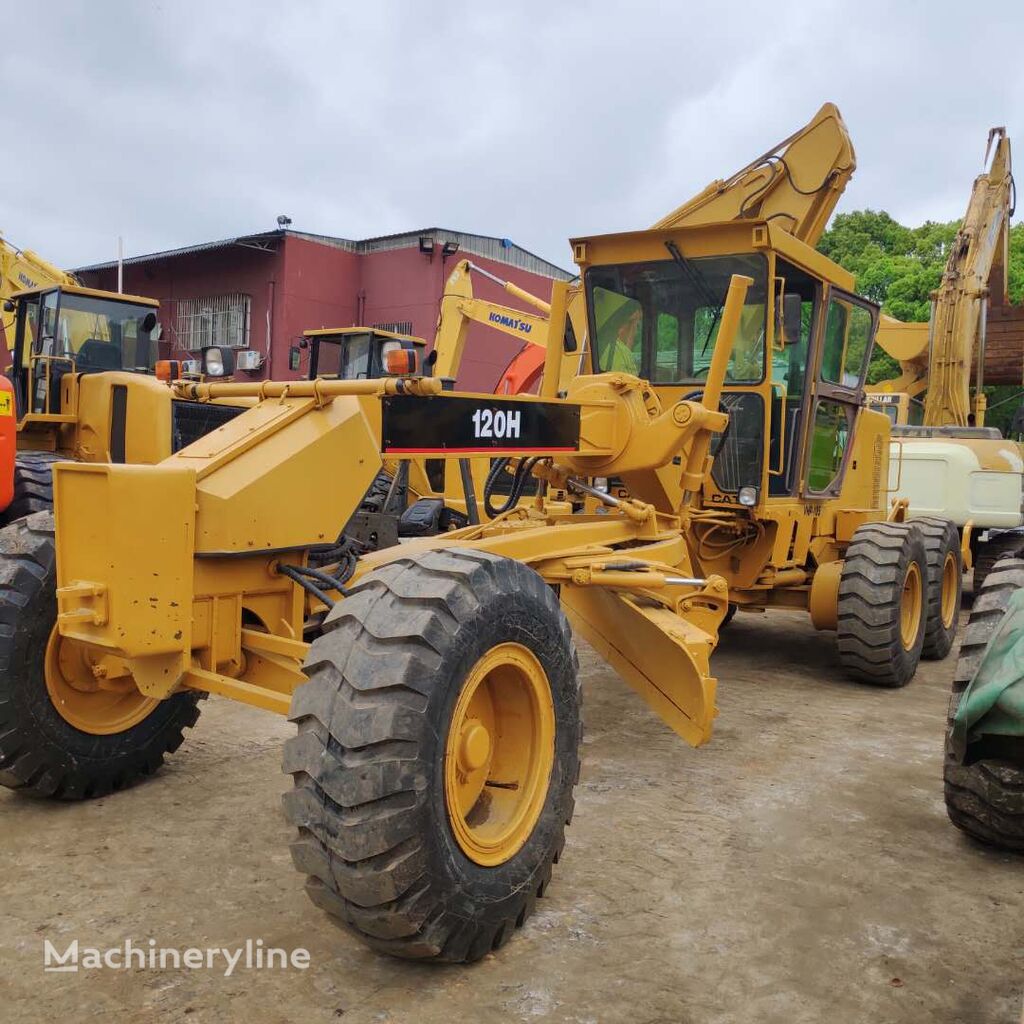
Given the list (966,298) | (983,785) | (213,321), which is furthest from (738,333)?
(213,321)

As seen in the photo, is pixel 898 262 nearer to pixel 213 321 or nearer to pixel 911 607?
pixel 213 321

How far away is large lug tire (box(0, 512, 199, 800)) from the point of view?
3.69 m

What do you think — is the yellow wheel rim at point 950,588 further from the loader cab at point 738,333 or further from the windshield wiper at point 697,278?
the windshield wiper at point 697,278

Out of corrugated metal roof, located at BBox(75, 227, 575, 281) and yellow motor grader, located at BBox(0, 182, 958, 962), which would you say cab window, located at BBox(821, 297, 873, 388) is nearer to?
yellow motor grader, located at BBox(0, 182, 958, 962)

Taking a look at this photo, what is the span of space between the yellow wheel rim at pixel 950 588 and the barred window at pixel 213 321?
1663 centimetres

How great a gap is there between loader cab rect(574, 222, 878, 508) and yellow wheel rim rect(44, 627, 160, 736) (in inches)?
138

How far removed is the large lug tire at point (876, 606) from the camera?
631cm

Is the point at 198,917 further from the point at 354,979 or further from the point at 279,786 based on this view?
the point at 279,786

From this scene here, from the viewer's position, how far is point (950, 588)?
315 inches

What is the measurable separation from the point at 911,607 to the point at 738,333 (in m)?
2.61

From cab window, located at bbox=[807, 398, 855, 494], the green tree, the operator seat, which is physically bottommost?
cab window, located at bbox=[807, 398, 855, 494]

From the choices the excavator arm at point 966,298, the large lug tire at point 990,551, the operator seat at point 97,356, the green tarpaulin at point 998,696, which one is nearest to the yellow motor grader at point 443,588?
the green tarpaulin at point 998,696

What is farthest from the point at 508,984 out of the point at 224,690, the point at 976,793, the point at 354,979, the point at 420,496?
the point at 420,496

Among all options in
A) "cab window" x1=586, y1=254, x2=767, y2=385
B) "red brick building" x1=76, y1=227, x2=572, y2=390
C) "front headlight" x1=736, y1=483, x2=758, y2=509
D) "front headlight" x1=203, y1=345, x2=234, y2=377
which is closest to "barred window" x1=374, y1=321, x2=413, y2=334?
"red brick building" x1=76, y1=227, x2=572, y2=390
